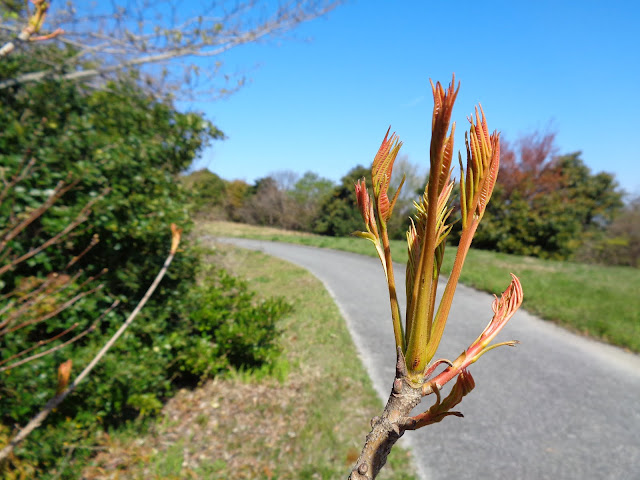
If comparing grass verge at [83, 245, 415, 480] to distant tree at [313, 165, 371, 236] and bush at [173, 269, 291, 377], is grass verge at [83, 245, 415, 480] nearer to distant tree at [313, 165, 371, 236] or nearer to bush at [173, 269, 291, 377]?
→ bush at [173, 269, 291, 377]

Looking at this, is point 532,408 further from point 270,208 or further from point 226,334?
point 270,208

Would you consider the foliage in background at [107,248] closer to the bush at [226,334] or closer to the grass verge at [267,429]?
the bush at [226,334]

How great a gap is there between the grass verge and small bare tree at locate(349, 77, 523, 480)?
10.2 feet

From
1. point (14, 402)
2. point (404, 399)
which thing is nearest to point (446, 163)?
point (404, 399)

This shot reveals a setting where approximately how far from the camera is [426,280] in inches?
14.0

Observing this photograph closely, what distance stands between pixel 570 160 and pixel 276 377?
2391cm

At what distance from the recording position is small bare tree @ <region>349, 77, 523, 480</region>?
34cm

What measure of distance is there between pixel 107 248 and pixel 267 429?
233 cm

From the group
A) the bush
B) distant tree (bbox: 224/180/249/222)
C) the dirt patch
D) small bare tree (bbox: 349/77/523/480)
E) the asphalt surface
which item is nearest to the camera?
small bare tree (bbox: 349/77/523/480)

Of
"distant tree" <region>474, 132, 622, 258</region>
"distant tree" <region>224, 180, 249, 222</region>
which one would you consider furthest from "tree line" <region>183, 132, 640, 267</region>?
"distant tree" <region>224, 180, 249, 222</region>

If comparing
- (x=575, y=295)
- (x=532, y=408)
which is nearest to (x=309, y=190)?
(x=575, y=295)

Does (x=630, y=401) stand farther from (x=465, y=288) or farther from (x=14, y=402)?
(x=14, y=402)

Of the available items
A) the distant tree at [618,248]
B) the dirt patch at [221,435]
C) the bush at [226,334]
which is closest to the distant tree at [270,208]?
the distant tree at [618,248]

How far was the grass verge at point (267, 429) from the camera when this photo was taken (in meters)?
2.98
